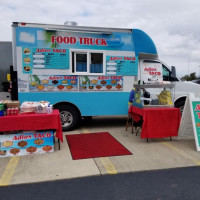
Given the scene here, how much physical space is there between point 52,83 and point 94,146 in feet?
7.22

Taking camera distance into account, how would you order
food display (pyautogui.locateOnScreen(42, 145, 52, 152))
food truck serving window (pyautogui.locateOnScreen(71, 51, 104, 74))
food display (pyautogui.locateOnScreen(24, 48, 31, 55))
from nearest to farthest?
food display (pyautogui.locateOnScreen(42, 145, 52, 152)) → food display (pyautogui.locateOnScreen(24, 48, 31, 55)) → food truck serving window (pyautogui.locateOnScreen(71, 51, 104, 74))

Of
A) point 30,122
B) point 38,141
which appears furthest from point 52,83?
point 38,141

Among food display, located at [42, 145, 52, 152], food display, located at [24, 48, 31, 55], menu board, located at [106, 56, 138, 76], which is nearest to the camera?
food display, located at [42, 145, 52, 152]

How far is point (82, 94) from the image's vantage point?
589 centimetres

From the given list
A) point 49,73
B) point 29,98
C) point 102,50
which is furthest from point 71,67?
point 29,98

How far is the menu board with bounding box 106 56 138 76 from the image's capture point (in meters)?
5.97

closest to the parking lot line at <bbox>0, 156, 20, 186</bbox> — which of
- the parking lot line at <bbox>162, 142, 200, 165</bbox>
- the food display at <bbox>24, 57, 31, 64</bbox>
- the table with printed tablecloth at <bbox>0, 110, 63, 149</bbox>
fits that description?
the table with printed tablecloth at <bbox>0, 110, 63, 149</bbox>

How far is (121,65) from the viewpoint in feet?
19.9

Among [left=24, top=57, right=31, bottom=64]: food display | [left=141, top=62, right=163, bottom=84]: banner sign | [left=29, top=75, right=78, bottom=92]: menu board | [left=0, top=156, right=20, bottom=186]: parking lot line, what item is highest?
[left=24, top=57, right=31, bottom=64]: food display

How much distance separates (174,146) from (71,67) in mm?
3422

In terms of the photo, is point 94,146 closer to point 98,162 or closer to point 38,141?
point 98,162

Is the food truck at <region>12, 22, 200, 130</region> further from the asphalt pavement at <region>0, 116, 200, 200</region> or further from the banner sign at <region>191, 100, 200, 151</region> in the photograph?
the asphalt pavement at <region>0, 116, 200, 200</region>

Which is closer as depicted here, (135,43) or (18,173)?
(18,173)

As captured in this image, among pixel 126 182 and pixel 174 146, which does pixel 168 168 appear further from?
pixel 174 146
